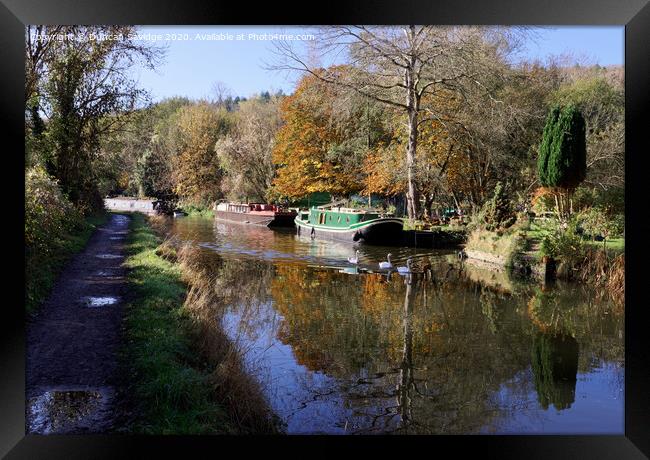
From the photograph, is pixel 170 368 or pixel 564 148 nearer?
pixel 170 368

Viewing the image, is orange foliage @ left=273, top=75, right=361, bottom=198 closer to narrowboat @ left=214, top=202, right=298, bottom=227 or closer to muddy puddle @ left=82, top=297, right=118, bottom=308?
narrowboat @ left=214, top=202, right=298, bottom=227

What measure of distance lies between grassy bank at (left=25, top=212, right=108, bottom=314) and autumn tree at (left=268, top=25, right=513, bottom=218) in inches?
134

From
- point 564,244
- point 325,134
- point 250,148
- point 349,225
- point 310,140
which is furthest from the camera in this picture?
point 349,225

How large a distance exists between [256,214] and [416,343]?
4529mm

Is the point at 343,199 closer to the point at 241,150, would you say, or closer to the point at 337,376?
the point at 241,150

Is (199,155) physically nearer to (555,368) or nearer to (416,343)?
(416,343)

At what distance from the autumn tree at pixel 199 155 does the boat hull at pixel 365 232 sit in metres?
3.23

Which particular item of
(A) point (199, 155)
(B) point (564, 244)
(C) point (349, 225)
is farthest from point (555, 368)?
(C) point (349, 225)

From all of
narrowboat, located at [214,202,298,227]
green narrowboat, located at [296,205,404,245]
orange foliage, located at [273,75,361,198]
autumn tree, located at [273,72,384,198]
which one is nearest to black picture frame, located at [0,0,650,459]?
orange foliage, located at [273,75,361,198]

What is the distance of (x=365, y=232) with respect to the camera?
11.1m

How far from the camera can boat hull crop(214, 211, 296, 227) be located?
8218 millimetres

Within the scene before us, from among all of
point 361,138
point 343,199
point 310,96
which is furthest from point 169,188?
point 343,199

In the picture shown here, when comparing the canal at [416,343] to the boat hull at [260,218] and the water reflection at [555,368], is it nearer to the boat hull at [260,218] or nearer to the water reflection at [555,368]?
the water reflection at [555,368]

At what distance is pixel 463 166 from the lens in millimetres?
8555
